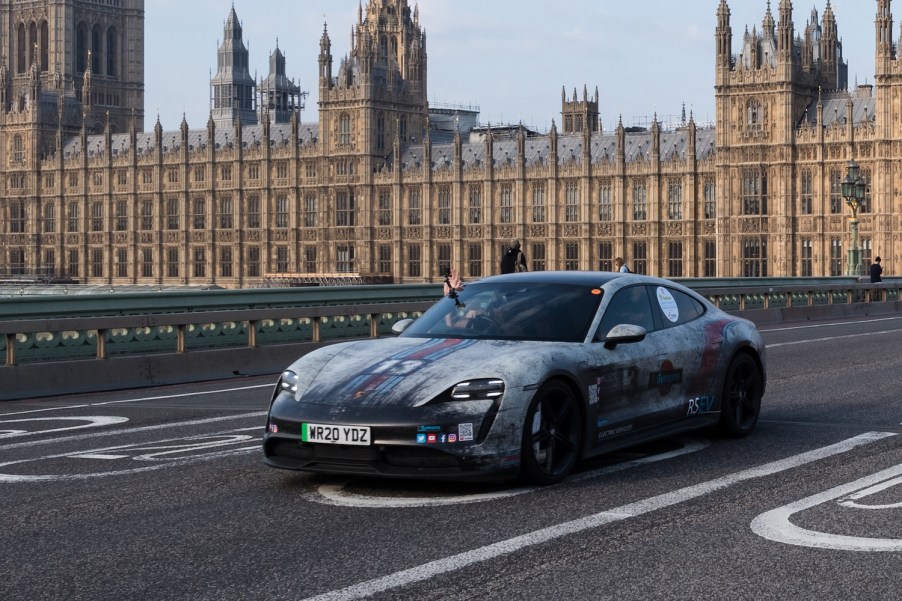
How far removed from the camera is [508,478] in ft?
28.8

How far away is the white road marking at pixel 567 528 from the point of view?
6418mm

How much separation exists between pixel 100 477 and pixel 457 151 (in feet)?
245

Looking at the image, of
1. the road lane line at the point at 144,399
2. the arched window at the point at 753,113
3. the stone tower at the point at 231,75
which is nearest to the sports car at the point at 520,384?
the road lane line at the point at 144,399

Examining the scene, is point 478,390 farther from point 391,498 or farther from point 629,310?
point 629,310

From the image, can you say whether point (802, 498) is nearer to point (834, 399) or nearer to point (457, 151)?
point (834, 399)

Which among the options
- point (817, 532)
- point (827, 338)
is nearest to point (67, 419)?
point (817, 532)

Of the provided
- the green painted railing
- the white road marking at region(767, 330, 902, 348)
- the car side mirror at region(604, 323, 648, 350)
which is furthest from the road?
the white road marking at region(767, 330, 902, 348)

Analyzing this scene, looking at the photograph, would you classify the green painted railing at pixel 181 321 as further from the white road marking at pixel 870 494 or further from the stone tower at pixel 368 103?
the stone tower at pixel 368 103

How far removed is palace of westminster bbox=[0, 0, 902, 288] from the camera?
6881 centimetres

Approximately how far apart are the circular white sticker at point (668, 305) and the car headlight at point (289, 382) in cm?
308

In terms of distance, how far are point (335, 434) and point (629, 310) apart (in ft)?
9.36

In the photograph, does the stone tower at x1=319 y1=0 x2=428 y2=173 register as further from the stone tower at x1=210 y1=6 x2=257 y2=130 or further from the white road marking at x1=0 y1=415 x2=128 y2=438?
the white road marking at x1=0 y1=415 x2=128 y2=438

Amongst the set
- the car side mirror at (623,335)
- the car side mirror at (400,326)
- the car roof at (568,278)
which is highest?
the car roof at (568,278)

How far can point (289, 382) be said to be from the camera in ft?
30.3
